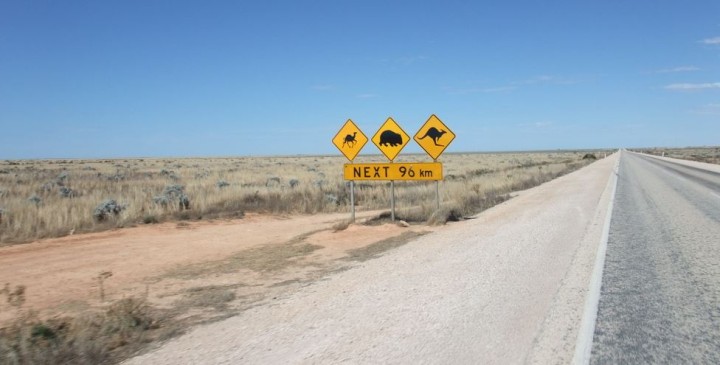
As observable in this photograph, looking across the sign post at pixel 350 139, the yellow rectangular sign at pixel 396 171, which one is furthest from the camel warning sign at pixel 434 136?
the sign post at pixel 350 139

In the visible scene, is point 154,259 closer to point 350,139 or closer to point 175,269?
point 175,269

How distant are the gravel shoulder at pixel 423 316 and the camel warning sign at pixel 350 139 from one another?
205 inches

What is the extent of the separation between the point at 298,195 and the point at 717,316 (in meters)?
17.7

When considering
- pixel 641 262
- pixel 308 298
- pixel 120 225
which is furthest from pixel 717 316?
pixel 120 225

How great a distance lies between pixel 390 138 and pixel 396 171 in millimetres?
959

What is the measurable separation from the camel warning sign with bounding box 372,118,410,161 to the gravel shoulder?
5.26m

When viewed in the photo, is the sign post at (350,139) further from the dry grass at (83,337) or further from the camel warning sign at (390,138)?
the dry grass at (83,337)

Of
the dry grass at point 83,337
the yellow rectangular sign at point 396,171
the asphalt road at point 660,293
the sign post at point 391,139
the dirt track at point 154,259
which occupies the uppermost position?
the sign post at point 391,139

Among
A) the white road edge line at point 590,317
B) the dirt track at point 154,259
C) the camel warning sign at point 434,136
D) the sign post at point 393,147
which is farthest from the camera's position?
the camel warning sign at point 434,136

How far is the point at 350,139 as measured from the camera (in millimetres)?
14781

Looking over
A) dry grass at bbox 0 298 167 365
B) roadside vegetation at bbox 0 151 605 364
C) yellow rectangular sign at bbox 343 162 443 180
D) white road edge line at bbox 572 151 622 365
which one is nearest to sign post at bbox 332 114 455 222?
yellow rectangular sign at bbox 343 162 443 180

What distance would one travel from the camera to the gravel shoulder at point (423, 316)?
4.80 m

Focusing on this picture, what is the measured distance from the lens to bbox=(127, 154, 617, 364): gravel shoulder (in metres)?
4.80

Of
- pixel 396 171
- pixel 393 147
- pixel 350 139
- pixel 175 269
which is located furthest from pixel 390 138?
pixel 175 269
